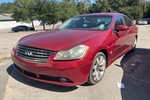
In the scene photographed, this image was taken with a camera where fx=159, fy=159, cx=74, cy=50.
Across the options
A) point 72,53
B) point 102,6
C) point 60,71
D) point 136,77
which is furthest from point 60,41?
point 102,6

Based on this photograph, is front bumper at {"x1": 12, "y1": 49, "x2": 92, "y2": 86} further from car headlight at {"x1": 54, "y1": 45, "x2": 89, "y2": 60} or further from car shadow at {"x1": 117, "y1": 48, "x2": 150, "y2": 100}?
car shadow at {"x1": 117, "y1": 48, "x2": 150, "y2": 100}

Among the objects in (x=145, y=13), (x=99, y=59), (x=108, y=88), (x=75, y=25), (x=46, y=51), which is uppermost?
(x=145, y=13)

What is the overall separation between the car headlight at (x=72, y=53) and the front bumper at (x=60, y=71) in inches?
3.1

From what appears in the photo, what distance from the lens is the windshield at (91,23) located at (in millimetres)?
4125

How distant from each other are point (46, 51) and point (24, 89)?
1.01 metres

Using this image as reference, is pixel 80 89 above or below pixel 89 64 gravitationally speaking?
below

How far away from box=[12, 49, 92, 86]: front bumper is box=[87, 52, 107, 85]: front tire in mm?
238

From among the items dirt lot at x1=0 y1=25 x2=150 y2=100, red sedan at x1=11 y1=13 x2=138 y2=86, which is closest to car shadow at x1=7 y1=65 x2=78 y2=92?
dirt lot at x1=0 y1=25 x2=150 y2=100

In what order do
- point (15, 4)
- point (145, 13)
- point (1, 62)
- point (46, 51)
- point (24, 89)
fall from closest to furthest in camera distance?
point (46, 51) < point (24, 89) < point (1, 62) < point (15, 4) < point (145, 13)

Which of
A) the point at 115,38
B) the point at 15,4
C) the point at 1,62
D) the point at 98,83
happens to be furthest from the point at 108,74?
the point at 15,4

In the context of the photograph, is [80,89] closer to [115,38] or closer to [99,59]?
[99,59]

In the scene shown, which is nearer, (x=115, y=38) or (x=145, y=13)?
(x=115, y=38)

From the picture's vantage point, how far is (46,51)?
2.94 m

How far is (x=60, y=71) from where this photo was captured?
9.22 feet
